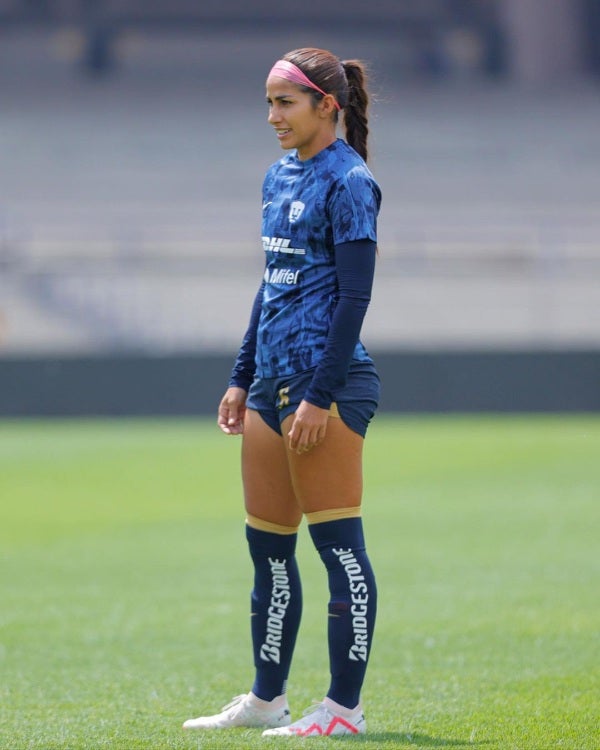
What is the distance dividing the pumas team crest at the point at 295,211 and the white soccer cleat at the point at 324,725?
1415 mm

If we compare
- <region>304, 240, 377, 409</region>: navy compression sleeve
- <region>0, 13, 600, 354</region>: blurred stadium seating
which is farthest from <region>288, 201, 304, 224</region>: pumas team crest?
<region>0, 13, 600, 354</region>: blurred stadium seating

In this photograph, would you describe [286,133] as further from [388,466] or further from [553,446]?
[553,446]

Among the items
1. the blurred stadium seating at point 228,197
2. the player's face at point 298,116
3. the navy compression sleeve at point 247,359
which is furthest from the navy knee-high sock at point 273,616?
the blurred stadium seating at point 228,197

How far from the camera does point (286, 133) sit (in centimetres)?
389

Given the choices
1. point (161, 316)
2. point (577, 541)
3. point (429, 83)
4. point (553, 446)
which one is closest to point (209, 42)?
point (429, 83)

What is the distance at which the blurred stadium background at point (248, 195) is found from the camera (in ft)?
56.9

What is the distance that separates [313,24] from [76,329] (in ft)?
55.3

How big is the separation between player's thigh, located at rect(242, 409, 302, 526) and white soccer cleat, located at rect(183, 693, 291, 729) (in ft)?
1.86

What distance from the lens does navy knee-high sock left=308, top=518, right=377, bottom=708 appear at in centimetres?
385

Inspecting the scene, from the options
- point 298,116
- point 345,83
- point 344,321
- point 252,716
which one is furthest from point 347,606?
point 345,83

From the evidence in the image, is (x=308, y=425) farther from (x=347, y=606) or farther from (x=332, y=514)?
(x=347, y=606)

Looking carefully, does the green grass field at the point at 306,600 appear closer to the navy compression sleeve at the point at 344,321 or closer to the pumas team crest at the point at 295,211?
the navy compression sleeve at the point at 344,321

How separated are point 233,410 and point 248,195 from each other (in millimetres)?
21901

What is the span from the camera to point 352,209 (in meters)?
3.74
